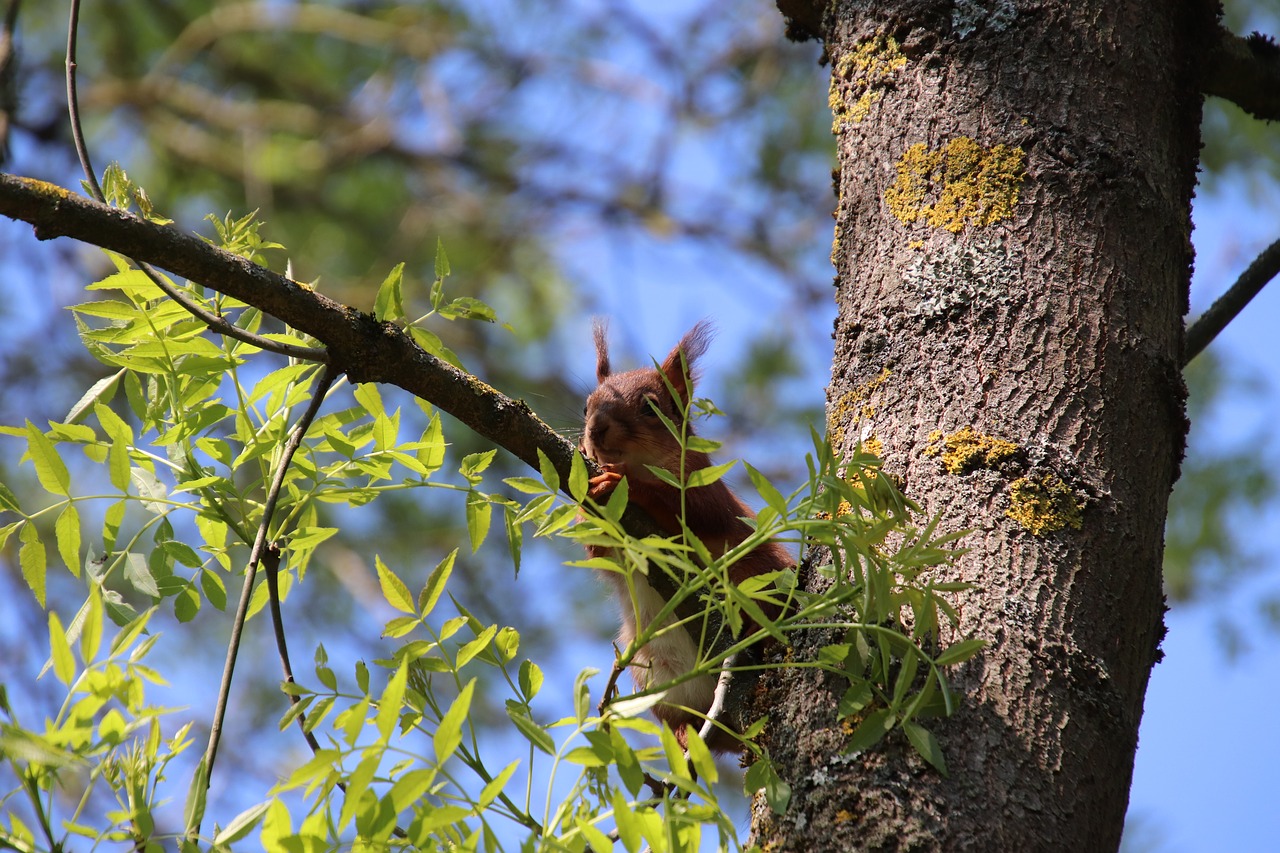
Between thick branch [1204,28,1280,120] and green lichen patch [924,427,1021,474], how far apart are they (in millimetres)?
779

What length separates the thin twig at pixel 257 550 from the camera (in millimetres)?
1004

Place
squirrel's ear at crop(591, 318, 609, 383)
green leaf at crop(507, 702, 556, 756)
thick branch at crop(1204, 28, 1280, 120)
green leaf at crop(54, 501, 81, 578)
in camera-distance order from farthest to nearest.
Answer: squirrel's ear at crop(591, 318, 609, 383), thick branch at crop(1204, 28, 1280, 120), green leaf at crop(54, 501, 81, 578), green leaf at crop(507, 702, 556, 756)

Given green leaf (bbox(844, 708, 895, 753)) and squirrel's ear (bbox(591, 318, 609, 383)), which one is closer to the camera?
green leaf (bbox(844, 708, 895, 753))

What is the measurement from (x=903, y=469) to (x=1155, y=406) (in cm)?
31

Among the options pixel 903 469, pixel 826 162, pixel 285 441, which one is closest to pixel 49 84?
pixel 826 162

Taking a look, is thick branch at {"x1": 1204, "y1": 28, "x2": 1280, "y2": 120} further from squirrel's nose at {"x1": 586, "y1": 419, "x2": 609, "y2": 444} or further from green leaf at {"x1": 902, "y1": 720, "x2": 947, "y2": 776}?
squirrel's nose at {"x1": 586, "y1": 419, "x2": 609, "y2": 444}

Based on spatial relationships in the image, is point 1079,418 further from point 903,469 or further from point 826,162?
point 826,162

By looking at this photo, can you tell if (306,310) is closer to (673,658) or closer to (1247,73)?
(673,658)

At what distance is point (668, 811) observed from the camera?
0.83 m

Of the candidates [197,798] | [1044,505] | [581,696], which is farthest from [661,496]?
[197,798]

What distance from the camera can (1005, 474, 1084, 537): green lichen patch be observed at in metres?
1.18

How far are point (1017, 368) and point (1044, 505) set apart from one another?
162 mm

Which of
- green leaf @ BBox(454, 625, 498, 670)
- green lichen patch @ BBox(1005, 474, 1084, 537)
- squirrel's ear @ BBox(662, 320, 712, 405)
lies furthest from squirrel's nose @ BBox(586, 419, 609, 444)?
green leaf @ BBox(454, 625, 498, 670)

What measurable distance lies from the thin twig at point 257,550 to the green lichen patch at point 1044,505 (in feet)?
2.36
